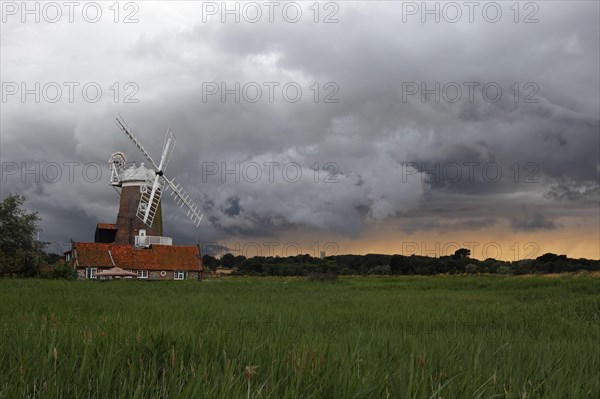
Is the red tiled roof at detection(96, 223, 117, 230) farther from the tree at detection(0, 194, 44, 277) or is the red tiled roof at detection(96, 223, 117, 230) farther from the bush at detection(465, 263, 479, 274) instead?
the bush at detection(465, 263, 479, 274)

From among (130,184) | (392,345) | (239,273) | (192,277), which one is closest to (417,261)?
(239,273)

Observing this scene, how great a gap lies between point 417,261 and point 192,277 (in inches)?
1228

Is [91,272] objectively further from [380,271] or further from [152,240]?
[380,271]

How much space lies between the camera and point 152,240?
218ft

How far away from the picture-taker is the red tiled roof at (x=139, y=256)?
61.2 meters

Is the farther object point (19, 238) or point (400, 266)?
point (400, 266)

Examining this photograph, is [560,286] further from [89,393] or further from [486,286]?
[89,393]

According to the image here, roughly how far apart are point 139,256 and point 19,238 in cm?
1278

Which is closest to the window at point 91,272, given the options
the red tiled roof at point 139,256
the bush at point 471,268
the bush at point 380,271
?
the red tiled roof at point 139,256

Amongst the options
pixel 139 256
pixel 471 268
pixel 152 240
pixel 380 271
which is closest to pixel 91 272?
pixel 139 256

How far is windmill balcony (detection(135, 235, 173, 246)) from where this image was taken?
65.4 meters

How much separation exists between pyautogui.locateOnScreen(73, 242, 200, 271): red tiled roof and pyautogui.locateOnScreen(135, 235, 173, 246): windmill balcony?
0.81 metres

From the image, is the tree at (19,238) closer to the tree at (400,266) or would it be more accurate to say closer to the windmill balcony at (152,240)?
the windmill balcony at (152,240)

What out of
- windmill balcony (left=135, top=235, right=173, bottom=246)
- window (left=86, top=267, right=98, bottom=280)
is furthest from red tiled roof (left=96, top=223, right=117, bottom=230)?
window (left=86, top=267, right=98, bottom=280)
